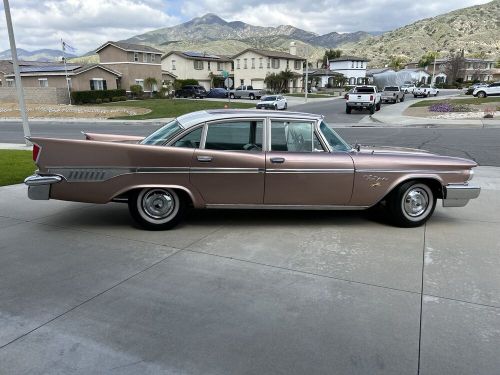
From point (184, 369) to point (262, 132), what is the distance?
321 centimetres

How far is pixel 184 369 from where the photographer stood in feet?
8.83

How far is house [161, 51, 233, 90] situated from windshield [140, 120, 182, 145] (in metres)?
63.9

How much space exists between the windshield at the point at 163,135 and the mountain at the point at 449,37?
168034 mm

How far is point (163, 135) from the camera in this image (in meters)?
5.34

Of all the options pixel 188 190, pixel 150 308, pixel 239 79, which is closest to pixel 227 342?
pixel 150 308

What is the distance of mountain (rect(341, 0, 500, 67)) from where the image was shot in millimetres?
159750

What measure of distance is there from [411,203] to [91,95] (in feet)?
143

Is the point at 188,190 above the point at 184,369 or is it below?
above

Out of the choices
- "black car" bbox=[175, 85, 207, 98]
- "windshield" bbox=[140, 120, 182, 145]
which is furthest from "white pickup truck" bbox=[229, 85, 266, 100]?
"windshield" bbox=[140, 120, 182, 145]

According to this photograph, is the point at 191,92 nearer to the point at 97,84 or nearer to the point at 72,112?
the point at 97,84

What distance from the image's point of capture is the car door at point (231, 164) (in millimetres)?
5055

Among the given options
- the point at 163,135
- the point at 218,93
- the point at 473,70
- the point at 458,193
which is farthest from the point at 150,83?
the point at 473,70

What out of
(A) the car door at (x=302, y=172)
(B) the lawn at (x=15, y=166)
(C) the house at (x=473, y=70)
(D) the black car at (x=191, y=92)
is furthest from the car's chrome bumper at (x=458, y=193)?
(C) the house at (x=473, y=70)

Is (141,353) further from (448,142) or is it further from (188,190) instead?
(448,142)
